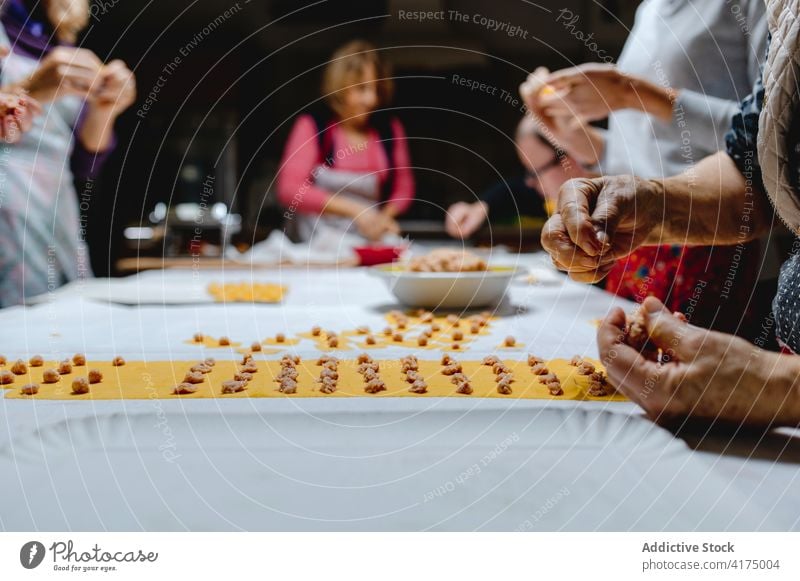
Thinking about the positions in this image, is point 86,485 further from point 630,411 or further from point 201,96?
point 201,96

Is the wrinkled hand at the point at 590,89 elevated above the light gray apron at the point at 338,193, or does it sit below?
above

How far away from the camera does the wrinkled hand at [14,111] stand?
0.58 m

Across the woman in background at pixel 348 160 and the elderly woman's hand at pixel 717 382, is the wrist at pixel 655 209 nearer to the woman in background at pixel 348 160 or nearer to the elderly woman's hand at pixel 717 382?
the elderly woman's hand at pixel 717 382

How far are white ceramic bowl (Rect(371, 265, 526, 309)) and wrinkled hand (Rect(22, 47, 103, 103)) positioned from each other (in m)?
0.39

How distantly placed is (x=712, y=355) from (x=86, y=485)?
14.0 inches

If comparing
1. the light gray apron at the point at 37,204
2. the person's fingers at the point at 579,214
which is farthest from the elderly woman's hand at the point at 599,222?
the light gray apron at the point at 37,204

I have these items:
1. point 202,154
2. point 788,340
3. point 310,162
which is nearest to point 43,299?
point 788,340

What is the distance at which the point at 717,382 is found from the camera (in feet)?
1.16

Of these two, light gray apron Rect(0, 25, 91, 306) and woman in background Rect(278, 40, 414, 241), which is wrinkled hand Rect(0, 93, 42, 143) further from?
woman in background Rect(278, 40, 414, 241)

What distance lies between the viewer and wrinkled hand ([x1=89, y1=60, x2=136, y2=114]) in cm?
72

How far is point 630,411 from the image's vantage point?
385 millimetres

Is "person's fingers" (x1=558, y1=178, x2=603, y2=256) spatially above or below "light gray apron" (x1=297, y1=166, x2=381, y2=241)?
above
